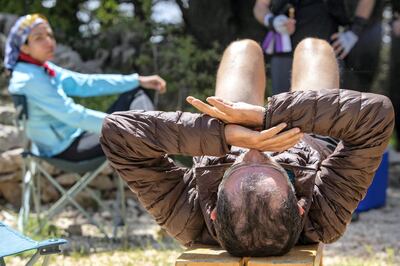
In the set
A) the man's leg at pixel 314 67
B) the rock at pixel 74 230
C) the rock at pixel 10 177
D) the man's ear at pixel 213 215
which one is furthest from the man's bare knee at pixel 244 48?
the rock at pixel 10 177

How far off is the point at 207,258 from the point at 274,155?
52cm

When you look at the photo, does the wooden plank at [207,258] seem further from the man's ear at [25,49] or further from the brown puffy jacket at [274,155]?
the man's ear at [25,49]

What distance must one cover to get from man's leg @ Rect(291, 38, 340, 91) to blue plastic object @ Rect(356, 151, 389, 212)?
273 cm

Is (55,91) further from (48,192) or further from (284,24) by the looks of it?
(48,192)

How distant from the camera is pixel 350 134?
99.8 inches

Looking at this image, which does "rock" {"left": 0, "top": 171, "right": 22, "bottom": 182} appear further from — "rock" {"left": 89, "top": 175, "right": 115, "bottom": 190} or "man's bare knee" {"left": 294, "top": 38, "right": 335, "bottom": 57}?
"man's bare knee" {"left": 294, "top": 38, "right": 335, "bottom": 57}

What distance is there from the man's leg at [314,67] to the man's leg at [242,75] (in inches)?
6.1

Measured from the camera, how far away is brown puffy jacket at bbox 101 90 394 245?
8.20 feet

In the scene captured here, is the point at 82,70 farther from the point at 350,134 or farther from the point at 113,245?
the point at 350,134

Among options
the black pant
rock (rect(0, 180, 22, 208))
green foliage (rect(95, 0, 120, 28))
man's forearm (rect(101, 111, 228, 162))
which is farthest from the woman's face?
green foliage (rect(95, 0, 120, 28))

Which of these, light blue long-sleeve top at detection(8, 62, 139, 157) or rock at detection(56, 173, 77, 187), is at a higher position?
light blue long-sleeve top at detection(8, 62, 139, 157)

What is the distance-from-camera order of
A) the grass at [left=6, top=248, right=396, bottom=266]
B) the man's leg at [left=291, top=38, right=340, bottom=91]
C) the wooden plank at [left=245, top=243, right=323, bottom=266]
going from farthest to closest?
the grass at [left=6, top=248, right=396, bottom=266]
the man's leg at [left=291, top=38, right=340, bottom=91]
the wooden plank at [left=245, top=243, right=323, bottom=266]

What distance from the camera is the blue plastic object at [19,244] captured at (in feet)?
8.38

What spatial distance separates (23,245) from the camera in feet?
8.73
